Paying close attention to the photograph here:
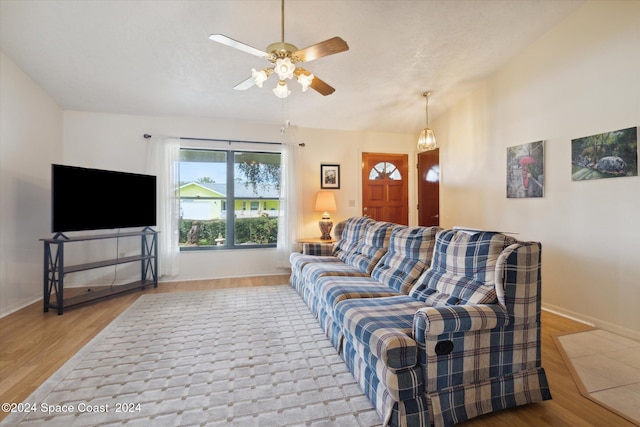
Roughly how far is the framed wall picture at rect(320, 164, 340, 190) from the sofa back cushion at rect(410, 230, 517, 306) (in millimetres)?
3026

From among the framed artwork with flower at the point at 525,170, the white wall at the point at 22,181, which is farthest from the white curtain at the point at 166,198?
the framed artwork with flower at the point at 525,170

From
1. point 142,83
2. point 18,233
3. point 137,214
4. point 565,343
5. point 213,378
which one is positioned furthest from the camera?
point 137,214

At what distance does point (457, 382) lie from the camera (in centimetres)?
150

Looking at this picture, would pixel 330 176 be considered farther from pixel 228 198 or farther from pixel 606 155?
pixel 606 155

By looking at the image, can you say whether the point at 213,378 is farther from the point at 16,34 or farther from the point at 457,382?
the point at 16,34

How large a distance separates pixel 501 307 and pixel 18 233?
15.5 ft

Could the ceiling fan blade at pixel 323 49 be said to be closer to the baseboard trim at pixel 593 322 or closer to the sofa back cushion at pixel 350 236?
the sofa back cushion at pixel 350 236

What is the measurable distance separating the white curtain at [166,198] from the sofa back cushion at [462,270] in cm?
363

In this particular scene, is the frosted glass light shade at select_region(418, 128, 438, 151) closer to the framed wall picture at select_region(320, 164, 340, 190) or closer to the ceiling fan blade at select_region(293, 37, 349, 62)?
the framed wall picture at select_region(320, 164, 340, 190)

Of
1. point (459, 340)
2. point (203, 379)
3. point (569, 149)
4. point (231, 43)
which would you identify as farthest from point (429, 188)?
point (203, 379)

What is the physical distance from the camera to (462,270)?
6.16 ft

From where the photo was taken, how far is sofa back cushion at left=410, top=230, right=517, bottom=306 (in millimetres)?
1700

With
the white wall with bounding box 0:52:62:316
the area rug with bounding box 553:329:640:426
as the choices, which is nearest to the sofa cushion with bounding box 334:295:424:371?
the area rug with bounding box 553:329:640:426

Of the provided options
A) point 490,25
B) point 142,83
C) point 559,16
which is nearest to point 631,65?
Result: point 559,16
